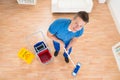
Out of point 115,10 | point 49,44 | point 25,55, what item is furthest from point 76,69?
point 115,10

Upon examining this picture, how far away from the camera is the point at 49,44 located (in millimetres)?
2578

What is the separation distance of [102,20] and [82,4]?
17.3 inches

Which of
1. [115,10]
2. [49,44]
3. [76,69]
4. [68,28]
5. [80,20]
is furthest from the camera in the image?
[115,10]

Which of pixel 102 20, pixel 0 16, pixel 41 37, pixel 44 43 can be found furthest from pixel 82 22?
pixel 0 16

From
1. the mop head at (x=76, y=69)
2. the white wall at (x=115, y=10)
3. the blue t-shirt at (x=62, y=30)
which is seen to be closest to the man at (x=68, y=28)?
the blue t-shirt at (x=62, y=30)

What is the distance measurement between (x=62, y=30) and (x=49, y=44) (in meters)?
0.82

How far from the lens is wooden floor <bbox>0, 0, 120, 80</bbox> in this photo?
235 centimetres

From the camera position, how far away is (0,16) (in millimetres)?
2814

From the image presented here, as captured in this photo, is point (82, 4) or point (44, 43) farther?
point (82, 4)

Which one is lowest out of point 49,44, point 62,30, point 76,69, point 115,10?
point 76,69

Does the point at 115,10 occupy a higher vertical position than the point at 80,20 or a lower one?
lower

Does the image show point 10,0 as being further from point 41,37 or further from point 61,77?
point 61,77

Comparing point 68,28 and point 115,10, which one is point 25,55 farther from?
point 115,10

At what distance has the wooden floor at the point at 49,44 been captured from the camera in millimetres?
2350
